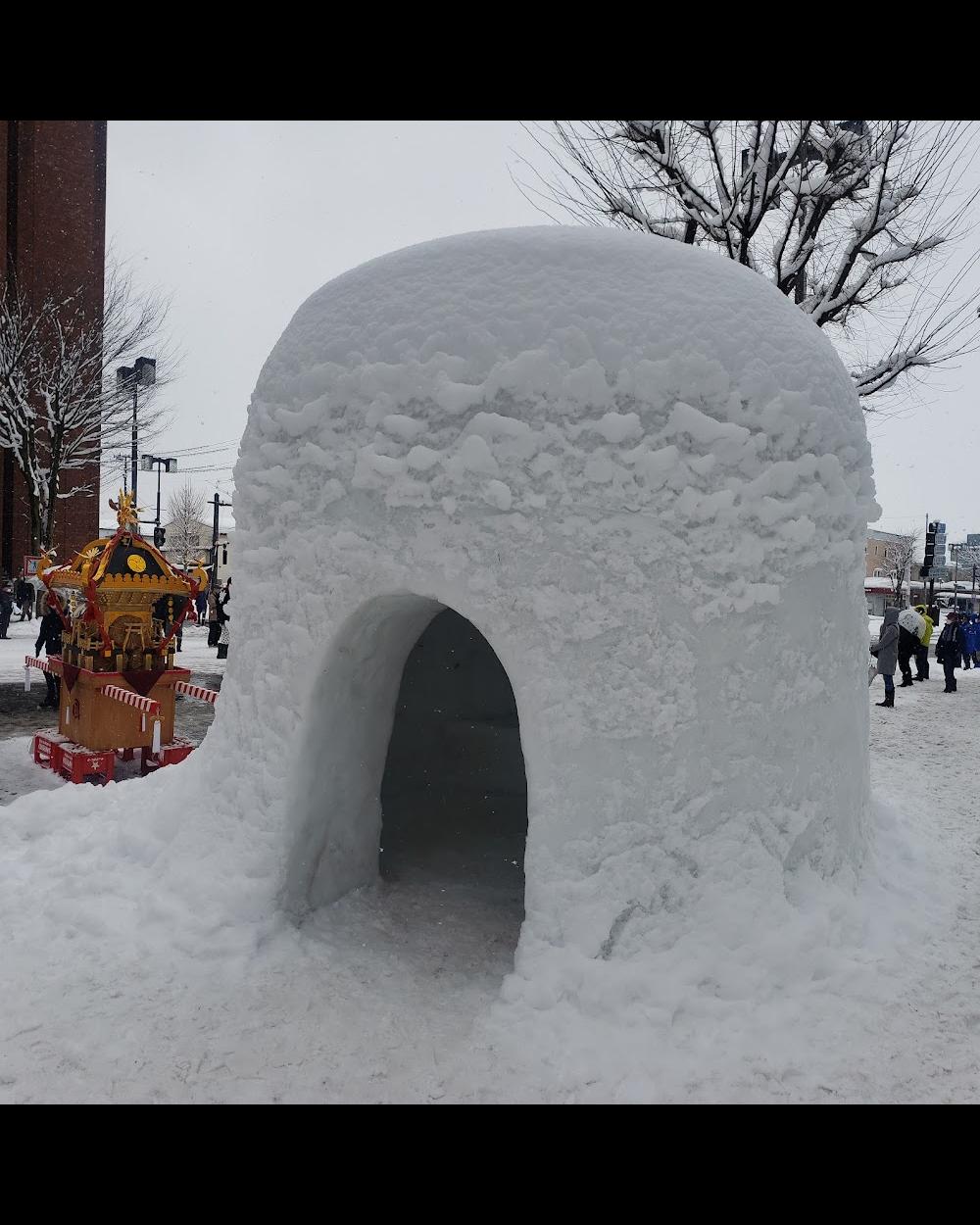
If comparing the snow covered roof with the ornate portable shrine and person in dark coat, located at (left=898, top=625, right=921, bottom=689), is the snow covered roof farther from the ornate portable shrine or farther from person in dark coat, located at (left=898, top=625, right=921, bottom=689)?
person in dark coat, located at (left=898, top=625, right=921, bottom=689)

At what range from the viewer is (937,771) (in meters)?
7.99

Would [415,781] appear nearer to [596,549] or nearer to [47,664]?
[596,549]

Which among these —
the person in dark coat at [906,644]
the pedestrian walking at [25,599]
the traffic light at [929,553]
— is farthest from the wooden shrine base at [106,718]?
the traffic light at [929,553]

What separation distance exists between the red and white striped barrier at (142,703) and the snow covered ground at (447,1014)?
2.91 m

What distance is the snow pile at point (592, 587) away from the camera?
137 inches

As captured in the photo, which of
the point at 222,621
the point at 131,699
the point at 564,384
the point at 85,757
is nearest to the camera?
the point at 564,384

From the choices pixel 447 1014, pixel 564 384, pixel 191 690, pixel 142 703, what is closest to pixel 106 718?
pixel 142 703

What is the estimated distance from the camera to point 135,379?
826 inches

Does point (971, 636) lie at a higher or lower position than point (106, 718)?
higher

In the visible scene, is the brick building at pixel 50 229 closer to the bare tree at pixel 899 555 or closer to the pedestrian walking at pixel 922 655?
the pedestrian walking at pixel 922 655

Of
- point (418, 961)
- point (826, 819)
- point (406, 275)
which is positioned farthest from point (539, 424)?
point (418, 961)

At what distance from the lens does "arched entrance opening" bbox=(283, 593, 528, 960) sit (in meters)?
4.09

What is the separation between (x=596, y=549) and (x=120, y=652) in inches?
229

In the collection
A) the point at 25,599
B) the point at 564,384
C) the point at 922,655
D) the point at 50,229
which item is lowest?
the point at 25,599
